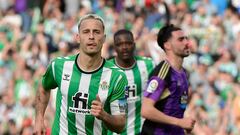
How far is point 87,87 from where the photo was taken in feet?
31.2

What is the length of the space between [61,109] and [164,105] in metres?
1.35

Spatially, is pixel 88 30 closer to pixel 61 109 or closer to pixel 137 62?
pixel 61 109

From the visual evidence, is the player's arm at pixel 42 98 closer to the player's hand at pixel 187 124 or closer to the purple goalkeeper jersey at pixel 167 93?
the purple goalkeeper jersey at pixel 167 93

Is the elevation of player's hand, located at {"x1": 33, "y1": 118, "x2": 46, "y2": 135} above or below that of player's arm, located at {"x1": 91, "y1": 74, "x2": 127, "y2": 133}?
below

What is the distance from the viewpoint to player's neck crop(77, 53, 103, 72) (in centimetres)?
948

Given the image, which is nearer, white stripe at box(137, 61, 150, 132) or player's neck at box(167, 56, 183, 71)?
player's neck at box(167, 56, 183, 71)

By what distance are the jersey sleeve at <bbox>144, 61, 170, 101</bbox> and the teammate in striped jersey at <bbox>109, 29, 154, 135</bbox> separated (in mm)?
2106

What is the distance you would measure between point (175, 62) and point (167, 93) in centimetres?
45

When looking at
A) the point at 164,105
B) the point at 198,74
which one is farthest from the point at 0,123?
the point at 164,105

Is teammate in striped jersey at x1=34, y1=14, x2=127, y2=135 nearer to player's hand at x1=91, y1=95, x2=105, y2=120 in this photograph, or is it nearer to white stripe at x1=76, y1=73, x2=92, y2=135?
white stripe at x1=76, y1=73, x2=92, y2=135

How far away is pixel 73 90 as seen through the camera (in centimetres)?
958

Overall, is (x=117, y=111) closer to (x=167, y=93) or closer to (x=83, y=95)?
(x=83, y=95)

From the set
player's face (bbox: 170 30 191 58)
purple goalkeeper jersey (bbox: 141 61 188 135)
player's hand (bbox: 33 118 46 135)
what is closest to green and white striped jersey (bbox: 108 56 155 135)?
player's face (bbox: 170 30 191 58)

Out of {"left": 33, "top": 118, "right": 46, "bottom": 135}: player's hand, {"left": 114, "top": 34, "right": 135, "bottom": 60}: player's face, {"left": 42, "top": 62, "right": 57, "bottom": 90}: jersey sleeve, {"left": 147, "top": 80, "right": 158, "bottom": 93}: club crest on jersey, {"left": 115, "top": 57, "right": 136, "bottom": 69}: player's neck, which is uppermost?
{"left": 114, "top": 34, "right": 135, "bottom": 60}: player's face
